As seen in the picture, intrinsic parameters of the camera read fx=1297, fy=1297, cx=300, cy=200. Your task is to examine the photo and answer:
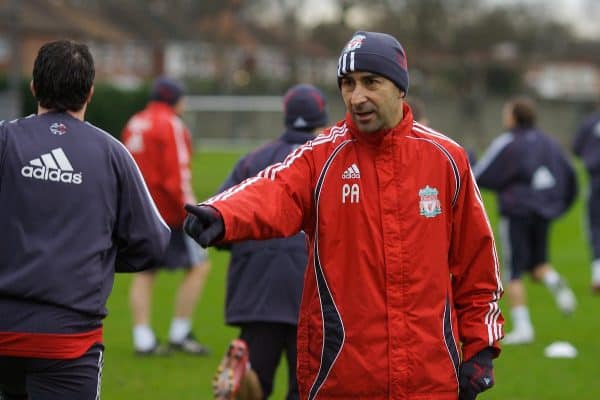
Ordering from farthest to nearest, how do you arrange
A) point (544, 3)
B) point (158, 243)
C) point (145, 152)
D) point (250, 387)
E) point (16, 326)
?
1. point (544, 3)
2. point (145, 152)
3. point (250, 387)
4. point (158, 243)
5. point (16, 326)

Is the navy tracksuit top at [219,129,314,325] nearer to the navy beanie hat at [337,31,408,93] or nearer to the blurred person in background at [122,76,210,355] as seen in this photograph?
the navy beanie hat at [337,31,408,93]

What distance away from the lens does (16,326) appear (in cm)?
522

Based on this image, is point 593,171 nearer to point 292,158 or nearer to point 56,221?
point 292,158

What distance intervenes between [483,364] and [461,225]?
1.79 ft

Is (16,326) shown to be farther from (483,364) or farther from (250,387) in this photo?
(250,387)

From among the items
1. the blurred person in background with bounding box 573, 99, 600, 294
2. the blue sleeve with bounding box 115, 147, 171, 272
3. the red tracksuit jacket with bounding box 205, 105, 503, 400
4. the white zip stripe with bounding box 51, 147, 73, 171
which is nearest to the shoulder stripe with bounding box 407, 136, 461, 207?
the red tracksuit jacket with bounding box 205, 105, 503, 400

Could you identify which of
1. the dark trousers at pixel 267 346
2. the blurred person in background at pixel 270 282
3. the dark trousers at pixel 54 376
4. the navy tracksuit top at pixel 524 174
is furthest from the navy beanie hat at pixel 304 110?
the navy tracksuit top at pixel 524 174

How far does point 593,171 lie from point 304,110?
8898 mm

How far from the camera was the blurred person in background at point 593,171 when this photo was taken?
1580 cm

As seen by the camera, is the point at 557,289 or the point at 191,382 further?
the point at 557,289

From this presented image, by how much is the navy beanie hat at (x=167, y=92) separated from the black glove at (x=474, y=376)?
6818mm

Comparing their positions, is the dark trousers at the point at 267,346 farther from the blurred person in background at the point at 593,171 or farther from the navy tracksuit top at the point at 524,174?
the blurred person in background at the point at 593,171

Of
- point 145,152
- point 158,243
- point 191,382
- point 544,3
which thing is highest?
point 544,3

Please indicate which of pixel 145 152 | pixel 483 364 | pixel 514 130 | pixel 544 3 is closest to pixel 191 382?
pixel 145 152
